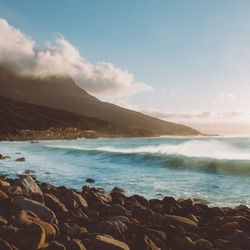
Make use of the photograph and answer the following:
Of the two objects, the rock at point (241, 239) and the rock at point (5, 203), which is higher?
the rock at point (241, 239)

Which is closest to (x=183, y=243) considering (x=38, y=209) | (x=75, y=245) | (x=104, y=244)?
(x=104, y=244)

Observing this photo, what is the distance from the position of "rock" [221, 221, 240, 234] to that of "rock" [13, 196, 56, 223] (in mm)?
3326

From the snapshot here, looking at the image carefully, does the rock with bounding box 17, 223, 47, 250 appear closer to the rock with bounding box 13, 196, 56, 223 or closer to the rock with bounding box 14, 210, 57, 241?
the rock with bounding box 14, 210, 57, 241

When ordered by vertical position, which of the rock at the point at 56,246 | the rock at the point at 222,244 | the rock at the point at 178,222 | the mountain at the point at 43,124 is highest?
the mountain at the point at 43,124

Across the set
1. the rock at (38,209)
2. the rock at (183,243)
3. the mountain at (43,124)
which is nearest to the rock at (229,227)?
the rock at (183,243)

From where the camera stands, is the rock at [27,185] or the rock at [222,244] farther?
the rock at [27,185]

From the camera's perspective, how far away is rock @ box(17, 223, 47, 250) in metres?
6.69

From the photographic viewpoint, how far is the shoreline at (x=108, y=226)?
687 cm

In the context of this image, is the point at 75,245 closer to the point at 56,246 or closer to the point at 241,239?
the point at 56,246

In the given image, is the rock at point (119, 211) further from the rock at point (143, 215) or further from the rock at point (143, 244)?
the rock at point (143, 244)

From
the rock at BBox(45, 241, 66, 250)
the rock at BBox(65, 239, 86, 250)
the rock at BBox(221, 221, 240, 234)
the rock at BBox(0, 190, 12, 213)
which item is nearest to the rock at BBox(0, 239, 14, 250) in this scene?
the rock at BBox(45, 241, 66, 250)

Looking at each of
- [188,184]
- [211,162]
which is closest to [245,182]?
[188,184]

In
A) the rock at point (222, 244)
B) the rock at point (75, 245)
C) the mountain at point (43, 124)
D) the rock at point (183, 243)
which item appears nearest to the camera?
the rock at point (75, 245)

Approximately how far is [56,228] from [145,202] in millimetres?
4970
